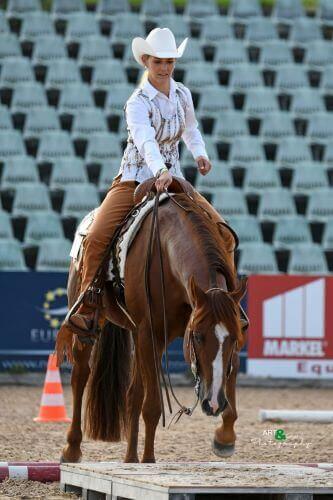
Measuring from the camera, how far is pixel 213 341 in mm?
5730

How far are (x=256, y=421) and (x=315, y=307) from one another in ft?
15.0

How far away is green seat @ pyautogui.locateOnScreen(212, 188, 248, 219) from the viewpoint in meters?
18.4

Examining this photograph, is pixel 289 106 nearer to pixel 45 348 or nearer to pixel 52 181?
pixel 52 181

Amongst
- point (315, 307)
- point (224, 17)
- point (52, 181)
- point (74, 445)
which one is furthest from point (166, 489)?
point (224, 17)

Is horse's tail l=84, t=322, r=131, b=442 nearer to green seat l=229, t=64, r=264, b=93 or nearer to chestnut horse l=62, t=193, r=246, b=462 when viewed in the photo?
chestnut horse l=62, t=193, r=246, b=462

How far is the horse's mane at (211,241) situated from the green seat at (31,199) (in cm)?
1133

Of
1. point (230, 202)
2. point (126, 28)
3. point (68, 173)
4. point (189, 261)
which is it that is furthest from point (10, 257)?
point (189, 261)

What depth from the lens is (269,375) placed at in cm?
1562

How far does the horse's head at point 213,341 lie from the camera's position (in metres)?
5.65

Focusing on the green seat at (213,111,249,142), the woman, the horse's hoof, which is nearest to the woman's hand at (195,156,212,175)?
the woman

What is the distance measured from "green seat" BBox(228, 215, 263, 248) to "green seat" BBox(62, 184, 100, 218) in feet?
7.29

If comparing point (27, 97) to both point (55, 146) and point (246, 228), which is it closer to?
point (55, 146)

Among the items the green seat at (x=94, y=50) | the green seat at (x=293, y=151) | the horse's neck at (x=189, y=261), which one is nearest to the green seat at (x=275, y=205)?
the green seat at (x=293, y=151)

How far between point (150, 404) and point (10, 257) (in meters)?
10.7
